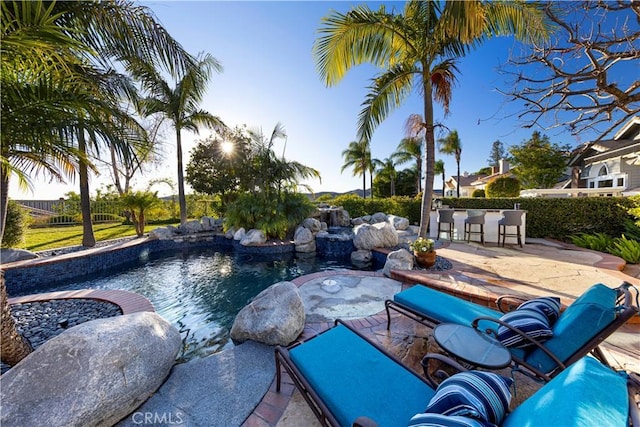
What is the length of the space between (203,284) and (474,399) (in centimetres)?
582

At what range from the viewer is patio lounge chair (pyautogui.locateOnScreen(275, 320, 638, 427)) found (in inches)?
32.7

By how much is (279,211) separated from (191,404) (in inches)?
309

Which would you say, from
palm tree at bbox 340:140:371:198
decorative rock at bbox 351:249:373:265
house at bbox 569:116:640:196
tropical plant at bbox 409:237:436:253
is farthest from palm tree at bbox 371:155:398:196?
tropical plant at bbox 409:237:436:253

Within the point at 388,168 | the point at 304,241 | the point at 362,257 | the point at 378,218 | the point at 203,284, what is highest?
the point at 388,168

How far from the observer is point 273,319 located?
2.73 metres

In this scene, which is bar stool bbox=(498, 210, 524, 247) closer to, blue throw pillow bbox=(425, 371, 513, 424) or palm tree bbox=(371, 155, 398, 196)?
blue throw pillow bbox=(425, 371, 513, 424)

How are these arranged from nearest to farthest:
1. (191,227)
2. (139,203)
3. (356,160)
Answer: (139,203) → (191,227) → (356,160)

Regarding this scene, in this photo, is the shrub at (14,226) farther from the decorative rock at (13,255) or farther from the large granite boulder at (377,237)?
the large granite boulder at (377,237)

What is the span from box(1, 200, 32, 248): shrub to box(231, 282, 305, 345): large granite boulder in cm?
950

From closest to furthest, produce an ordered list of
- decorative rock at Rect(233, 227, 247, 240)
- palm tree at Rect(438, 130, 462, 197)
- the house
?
decorative rock at Rect(233, 227, 247, 240), the house, palm tree at Rect(438, 130, 462, 197)

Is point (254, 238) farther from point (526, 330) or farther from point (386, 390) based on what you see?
point (526, 330)

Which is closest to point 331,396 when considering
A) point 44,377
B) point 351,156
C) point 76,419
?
point 76,419

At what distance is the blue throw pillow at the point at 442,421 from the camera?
0.95 meters

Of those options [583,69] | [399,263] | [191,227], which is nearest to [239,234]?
[191,227]
